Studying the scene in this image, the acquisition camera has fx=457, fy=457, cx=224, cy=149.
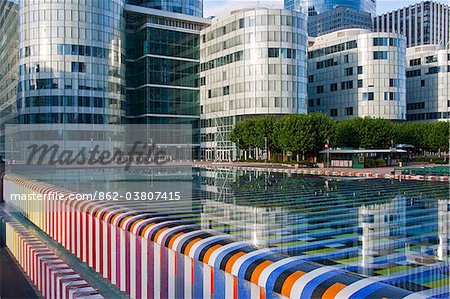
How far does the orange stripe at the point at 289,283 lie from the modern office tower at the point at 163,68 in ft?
309

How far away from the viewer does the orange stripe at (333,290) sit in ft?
14.3

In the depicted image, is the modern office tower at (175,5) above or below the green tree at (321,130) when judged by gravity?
above

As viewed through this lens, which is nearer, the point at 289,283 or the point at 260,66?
the point at 289,283

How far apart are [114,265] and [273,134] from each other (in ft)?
214

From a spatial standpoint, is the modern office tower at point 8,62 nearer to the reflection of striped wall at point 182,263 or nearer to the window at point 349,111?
the window at point 349,111

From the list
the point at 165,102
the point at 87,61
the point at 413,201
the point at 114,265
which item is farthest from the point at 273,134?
the point at 114,265

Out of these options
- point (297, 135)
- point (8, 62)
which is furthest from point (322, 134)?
point (8, 62)

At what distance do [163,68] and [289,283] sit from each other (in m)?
97.7

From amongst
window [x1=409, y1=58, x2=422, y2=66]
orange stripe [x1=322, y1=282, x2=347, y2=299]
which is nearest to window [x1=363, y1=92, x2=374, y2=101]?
window [x1=409, y1=58, x2=422, y2=66]

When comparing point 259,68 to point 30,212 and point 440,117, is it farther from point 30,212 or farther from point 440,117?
point 30,212

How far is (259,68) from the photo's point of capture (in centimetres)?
8706

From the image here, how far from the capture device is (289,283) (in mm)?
4824

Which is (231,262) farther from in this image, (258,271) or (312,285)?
(312,285)

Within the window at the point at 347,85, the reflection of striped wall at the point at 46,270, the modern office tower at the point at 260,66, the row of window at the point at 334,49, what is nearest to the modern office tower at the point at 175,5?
the modern office tower at the point at 260,66
